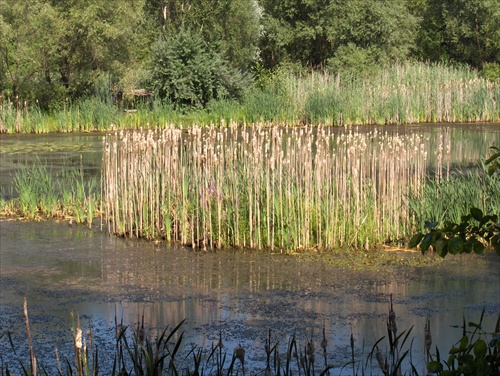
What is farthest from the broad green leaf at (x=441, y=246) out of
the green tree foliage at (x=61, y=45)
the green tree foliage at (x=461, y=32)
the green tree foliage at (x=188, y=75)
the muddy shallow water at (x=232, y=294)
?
the green tree foliage at (x=461, y=32)

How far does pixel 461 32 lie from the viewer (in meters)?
37.1

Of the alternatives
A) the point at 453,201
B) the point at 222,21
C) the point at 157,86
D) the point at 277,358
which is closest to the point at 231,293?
the point at 453,201

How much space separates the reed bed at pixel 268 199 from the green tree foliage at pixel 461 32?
1055 inches

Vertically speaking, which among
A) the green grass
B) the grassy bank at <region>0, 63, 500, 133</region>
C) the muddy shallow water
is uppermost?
the grassy bank at <region>0, 63, 500, 133</region>

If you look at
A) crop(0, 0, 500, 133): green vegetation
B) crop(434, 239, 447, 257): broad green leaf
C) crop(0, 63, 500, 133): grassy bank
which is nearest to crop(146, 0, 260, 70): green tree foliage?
crop(0, 0, 500, 133): green vegetation

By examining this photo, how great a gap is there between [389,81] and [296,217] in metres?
17.9

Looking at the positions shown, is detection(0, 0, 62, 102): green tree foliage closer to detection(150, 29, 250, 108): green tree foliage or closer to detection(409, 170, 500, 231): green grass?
detection(150, 29, 250, 108): green tree foliage

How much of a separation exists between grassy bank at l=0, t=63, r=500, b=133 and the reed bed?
14.3m

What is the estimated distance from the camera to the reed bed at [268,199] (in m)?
9.19

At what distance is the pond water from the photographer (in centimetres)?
628

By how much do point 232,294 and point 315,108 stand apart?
1779cm

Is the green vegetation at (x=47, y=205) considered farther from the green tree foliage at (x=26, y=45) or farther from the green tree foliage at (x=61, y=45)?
the green tree foliage at (x=61, y=45)

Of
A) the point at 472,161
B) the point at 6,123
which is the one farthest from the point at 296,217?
the point at 6,123

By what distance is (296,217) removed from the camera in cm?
937
